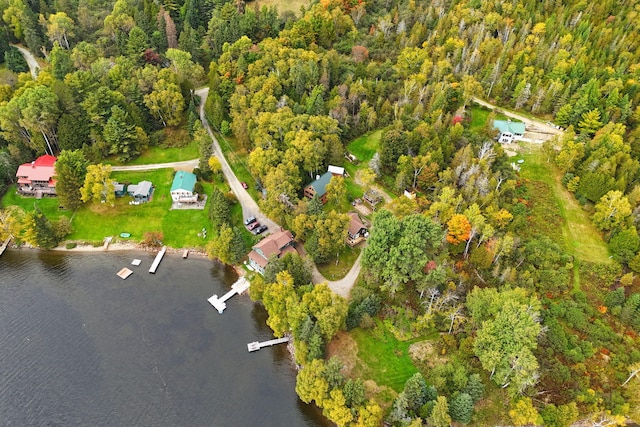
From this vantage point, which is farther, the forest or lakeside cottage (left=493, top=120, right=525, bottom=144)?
lakeside cottage (left=493, top=120, right=525, bottom=144)

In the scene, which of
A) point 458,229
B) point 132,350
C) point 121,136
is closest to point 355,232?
point 458,229

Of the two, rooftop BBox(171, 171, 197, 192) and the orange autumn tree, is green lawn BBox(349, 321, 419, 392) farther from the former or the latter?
rooftop BBox(171, 171, 197, 192)

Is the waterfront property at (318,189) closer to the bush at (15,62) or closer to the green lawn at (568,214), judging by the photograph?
the green lawn at (568,214)

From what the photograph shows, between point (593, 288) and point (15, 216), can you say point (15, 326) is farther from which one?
point (593, 288)

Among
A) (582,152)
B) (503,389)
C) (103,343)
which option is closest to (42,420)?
(103,343)

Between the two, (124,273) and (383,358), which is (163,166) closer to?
(124,273)

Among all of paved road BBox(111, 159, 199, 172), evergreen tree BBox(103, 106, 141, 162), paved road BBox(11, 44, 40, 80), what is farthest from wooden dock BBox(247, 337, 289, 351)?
paved road BBox(11, 44, 40, 80)
